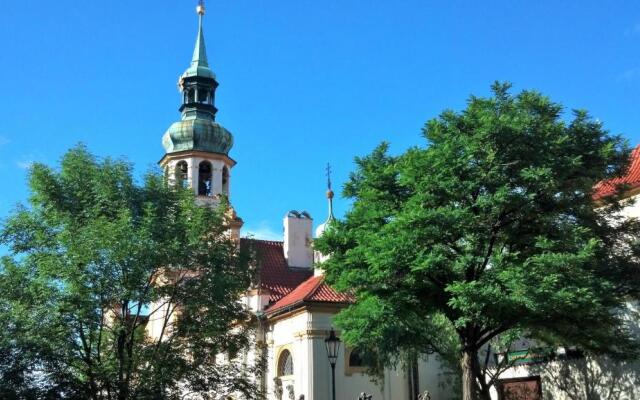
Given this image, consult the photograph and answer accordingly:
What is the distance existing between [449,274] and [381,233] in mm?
2011

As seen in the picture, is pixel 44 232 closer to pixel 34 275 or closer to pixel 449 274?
pixel 34 275

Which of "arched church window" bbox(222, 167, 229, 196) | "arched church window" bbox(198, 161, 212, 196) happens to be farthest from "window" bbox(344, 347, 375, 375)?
"arched church window" bbox(222, 167, 229, 196)

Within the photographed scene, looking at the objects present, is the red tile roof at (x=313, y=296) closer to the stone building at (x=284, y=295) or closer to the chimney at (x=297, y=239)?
the stone building at (x=284, y=295)

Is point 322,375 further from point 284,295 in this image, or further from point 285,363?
point 284,295

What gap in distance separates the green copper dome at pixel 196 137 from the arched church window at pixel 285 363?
1458cm

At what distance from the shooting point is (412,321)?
1842cm

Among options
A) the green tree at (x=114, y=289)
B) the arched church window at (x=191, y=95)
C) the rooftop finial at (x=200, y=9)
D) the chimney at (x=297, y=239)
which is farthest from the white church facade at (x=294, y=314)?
the rooftop finial at (x=200, y=9)

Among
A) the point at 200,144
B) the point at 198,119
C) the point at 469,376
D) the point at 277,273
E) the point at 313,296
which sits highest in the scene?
the point at 198,119

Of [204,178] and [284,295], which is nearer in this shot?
[284,295]

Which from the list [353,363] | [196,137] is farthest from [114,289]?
[196,137]

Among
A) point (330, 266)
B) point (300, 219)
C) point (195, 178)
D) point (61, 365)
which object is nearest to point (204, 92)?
point (195, 178)

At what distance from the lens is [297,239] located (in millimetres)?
39594

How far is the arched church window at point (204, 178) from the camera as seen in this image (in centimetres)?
4128

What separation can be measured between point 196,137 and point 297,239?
889 cm
